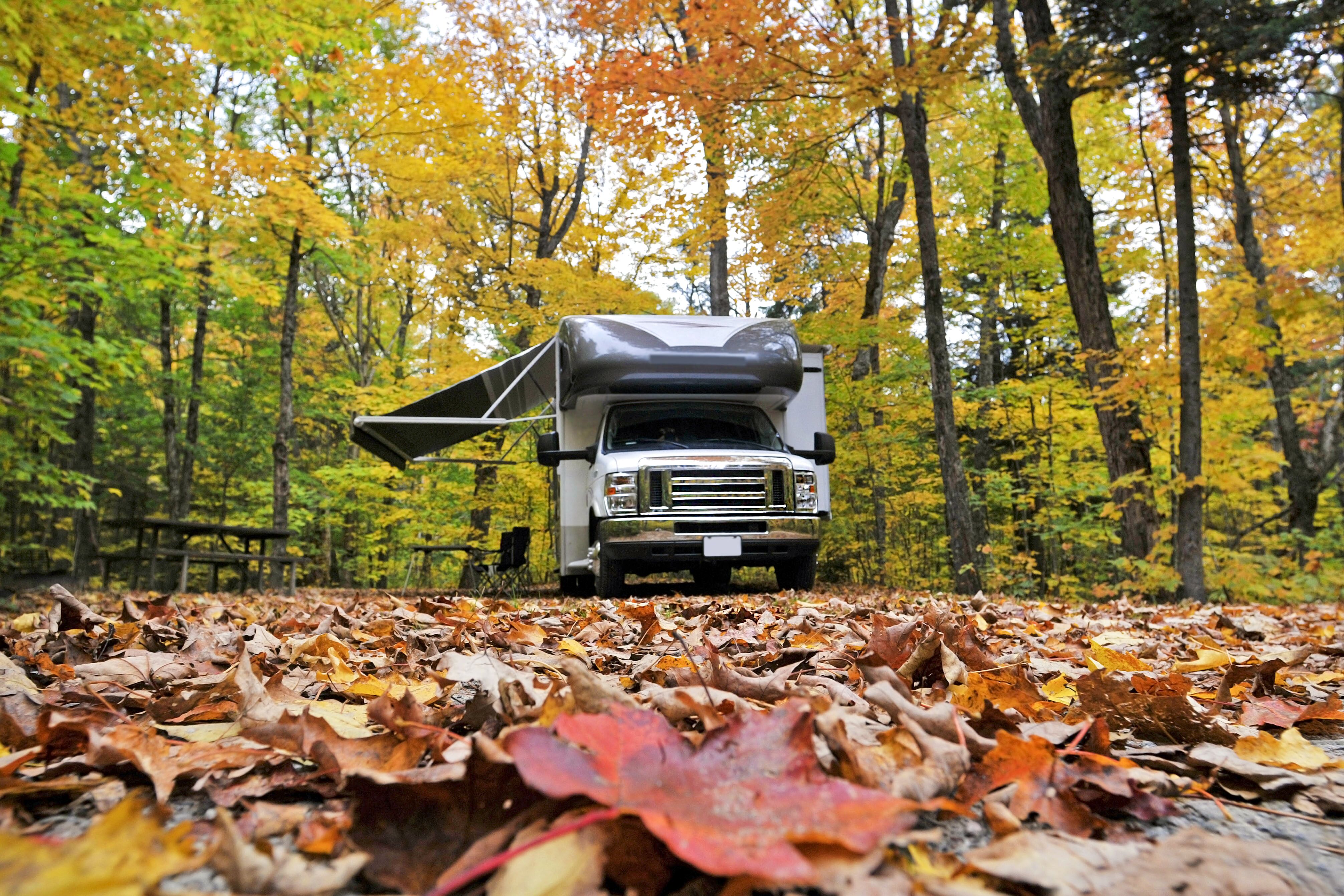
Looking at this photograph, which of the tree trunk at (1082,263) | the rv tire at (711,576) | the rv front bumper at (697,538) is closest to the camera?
the rv front bumper at (697,538)

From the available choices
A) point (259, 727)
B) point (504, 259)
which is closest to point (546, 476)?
point (504, 259)

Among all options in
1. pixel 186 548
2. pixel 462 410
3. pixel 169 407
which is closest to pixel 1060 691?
pixel 462 410

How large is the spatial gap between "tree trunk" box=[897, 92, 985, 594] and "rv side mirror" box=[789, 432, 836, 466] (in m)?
1.45

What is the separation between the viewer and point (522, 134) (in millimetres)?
17453

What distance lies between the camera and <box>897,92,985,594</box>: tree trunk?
9234mm

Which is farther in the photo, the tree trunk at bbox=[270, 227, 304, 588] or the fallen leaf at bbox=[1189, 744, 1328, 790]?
the tree trunk at bbox=[270, 227, 304, 588]

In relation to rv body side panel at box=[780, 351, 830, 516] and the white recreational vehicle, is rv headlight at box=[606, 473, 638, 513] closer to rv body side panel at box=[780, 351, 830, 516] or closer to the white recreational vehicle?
the white recreational vehicle

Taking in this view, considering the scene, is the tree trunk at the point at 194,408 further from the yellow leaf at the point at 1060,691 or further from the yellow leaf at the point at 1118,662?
the yellow leaf at the point at 1060,691

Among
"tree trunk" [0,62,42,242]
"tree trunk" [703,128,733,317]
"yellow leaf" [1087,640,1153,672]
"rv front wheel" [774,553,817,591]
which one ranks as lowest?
"rv front wheel" [774,553,817,591]

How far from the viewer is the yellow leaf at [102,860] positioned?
49 cm

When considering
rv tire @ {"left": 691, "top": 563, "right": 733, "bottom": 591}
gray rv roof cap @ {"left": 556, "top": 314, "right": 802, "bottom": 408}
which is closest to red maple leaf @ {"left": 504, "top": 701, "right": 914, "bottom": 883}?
gray rv roof cap @ {"left": 556, "top": 314, "right": 802, "bottom": 408}

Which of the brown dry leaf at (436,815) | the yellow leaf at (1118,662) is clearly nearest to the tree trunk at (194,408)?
the yellow leaf at (1118,662)

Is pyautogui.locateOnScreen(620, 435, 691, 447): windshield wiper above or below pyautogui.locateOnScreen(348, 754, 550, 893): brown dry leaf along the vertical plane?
above

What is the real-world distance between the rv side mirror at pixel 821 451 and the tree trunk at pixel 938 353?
4.74ft
